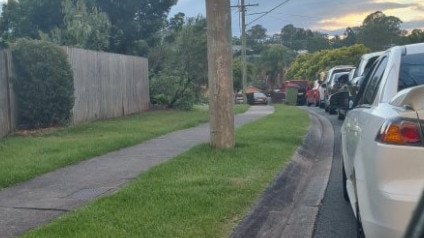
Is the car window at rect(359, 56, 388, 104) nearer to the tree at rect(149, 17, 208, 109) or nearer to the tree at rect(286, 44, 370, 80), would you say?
the tree at rect(149, 17, 208, 109)

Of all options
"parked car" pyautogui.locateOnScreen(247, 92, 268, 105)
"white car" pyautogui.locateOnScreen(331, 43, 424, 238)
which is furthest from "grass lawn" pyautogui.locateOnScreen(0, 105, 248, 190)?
"parked car" pyautogui.locateOnScreen(247, 92, 268, 105)

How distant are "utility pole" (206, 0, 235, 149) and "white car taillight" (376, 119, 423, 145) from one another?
6.01 metres

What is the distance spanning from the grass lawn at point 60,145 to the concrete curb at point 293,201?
10.8 feet

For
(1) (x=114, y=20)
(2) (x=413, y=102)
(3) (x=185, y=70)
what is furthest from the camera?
(1) (x=114, y=20)

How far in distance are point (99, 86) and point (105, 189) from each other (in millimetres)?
11104

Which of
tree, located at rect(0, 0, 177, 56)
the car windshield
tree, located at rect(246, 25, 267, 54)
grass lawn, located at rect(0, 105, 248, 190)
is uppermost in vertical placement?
tree, located at rect(246, 25, 267, 54)

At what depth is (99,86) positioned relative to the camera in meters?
17.6

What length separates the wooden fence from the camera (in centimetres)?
1273

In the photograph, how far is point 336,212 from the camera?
247 inches

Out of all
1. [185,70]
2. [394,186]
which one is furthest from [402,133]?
[185,70]

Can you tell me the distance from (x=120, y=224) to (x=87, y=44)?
1682 cm

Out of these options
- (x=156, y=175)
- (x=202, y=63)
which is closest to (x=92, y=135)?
(x=156, y=175)

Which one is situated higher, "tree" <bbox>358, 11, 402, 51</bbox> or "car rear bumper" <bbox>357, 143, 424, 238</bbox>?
"tree" <bbox>358, 11, 402, 51</bbox>

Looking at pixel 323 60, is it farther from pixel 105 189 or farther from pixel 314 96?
pixel 105 189
